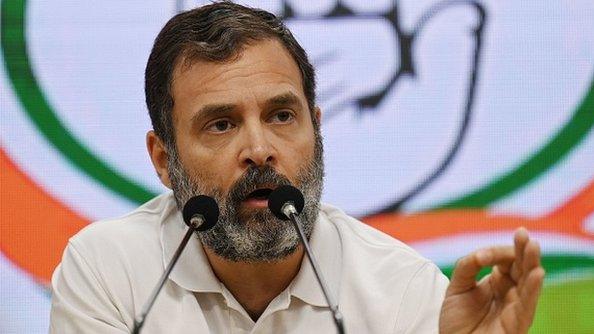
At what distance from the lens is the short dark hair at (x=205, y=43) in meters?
2.78

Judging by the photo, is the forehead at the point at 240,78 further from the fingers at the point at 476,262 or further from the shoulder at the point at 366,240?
the fingers at the point at 476,262

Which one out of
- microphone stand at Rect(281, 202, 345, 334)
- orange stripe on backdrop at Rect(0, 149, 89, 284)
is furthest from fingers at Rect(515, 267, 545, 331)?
orange stripe on backdrop at Rect(0, 149, 89, 284)

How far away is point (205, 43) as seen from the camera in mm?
2791

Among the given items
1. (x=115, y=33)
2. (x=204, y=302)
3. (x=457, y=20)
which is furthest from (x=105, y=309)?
(x=457, y=20)

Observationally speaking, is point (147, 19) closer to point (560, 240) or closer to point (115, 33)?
point (115, 33)

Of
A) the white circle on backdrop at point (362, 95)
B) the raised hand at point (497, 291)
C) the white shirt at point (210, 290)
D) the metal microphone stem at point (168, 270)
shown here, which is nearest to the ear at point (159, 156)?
the white shirt at point (210, 290)

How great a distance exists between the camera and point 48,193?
11.7 ft

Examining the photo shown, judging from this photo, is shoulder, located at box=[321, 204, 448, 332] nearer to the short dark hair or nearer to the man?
the man

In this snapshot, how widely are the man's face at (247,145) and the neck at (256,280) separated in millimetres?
68

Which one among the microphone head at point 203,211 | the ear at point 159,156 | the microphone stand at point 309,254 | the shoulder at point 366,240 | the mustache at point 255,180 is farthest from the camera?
the ear at point 159,156

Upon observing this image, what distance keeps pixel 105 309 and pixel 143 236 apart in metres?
0.28

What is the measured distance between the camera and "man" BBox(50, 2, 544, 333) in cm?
264

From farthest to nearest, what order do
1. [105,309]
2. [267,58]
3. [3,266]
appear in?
[3,266] → [267,58] → [105,309]

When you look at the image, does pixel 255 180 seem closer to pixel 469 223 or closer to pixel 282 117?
pixel 282 117
